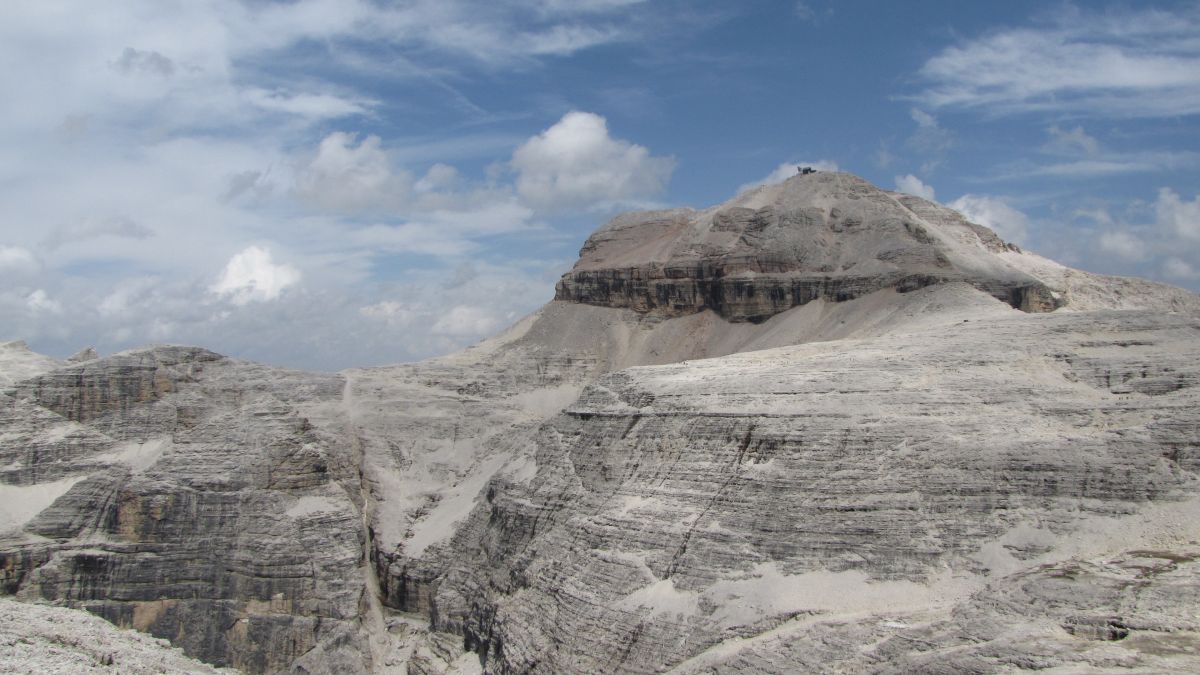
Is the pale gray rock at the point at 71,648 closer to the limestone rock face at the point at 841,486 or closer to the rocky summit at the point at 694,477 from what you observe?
the rocky summit at the point at 694,477

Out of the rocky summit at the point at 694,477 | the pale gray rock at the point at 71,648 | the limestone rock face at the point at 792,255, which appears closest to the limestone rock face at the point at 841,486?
the rocky summit at the point at 694,477

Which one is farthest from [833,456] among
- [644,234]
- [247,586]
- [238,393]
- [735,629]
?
[644,234]

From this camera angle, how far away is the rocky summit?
96.7 ft

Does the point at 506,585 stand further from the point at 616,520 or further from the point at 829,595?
the point at 829,595

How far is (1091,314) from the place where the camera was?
42250mm

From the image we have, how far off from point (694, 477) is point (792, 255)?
3984cm

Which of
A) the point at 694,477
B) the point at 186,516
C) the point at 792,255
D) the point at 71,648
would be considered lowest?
the point at 71,648

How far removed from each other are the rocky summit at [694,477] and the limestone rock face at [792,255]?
0.81 feet

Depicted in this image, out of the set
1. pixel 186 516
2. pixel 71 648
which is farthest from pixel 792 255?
pixel 71 648

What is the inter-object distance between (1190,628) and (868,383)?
15.1 meters

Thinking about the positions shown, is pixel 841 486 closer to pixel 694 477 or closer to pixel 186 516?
pixel 694 477

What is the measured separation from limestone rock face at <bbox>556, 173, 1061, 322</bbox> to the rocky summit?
0.25 m

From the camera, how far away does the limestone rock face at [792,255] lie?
6812 centimetres

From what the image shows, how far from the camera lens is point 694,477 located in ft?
123
